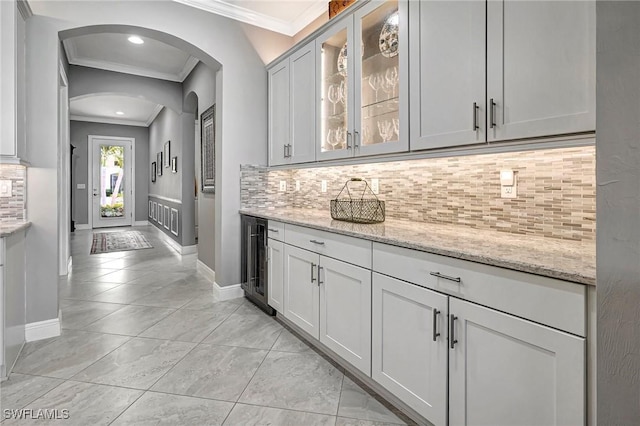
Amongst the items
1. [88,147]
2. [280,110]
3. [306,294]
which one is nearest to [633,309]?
[306,294]

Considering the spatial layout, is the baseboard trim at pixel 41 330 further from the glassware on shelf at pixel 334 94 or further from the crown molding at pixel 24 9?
the glassware on shelf at pixel 334 94

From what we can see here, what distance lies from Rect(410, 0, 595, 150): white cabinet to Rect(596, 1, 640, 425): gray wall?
795 mm

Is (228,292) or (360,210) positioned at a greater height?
(360,210)

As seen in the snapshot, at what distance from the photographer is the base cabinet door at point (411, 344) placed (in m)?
1.46

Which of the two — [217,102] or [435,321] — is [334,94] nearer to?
[217,102]

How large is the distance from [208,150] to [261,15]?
1.72 m

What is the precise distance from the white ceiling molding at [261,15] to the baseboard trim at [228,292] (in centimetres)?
269

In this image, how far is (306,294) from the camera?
2.42 meters

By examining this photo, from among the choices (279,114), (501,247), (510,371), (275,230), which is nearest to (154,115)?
(279,114)

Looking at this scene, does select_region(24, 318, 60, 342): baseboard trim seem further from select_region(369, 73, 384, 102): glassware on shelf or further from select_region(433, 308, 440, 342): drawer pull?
select_region(369, 73, 384, 102): glassware on shelf

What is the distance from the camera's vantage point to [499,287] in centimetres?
124

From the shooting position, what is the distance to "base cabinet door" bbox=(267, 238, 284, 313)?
2756mm

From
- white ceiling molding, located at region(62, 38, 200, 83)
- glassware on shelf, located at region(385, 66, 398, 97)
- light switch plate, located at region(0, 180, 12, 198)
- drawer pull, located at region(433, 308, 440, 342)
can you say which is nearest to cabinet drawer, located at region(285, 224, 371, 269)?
drawer pull, located at region(433, 308, 440, 342)

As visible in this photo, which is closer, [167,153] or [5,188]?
[5,188]
